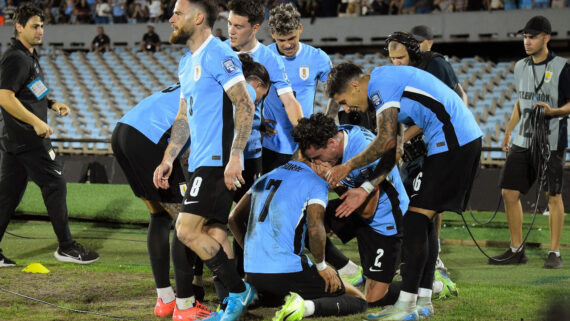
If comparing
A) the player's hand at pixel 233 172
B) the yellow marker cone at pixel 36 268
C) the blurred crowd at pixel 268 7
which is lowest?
the yellow marker cone at pixel 36 268

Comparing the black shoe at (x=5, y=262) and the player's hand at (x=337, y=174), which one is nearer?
the player's hand at (x=337, y=174)

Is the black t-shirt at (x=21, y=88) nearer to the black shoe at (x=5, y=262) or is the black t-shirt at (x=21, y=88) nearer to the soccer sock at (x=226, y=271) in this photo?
the black shoe at (x=5, y=262)

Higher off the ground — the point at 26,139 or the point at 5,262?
the point at 26,139

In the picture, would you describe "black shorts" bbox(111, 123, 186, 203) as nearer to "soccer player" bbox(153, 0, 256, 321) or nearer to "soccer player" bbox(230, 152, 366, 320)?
"soccer player" bbox(153, 0, 256, 321)

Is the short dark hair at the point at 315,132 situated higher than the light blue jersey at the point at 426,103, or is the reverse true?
the light blue jersey at the point at 426,103

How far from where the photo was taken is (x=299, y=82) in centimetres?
567

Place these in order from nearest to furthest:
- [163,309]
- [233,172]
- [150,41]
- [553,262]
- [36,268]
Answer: [233,172] → [163,309] → [36,268] → [553,262] → [150,41]

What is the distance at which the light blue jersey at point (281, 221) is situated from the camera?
4.06m

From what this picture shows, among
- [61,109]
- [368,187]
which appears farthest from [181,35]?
[61,109]

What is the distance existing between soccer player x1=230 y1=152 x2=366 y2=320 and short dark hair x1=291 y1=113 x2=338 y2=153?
6.4 inches

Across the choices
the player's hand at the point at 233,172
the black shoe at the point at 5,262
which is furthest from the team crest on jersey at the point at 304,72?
the black shoe at the point at 5,262

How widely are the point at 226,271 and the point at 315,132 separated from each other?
98cm

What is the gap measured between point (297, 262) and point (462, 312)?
1.14 metres

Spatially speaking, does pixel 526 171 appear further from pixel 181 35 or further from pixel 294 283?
pixel 181 35
